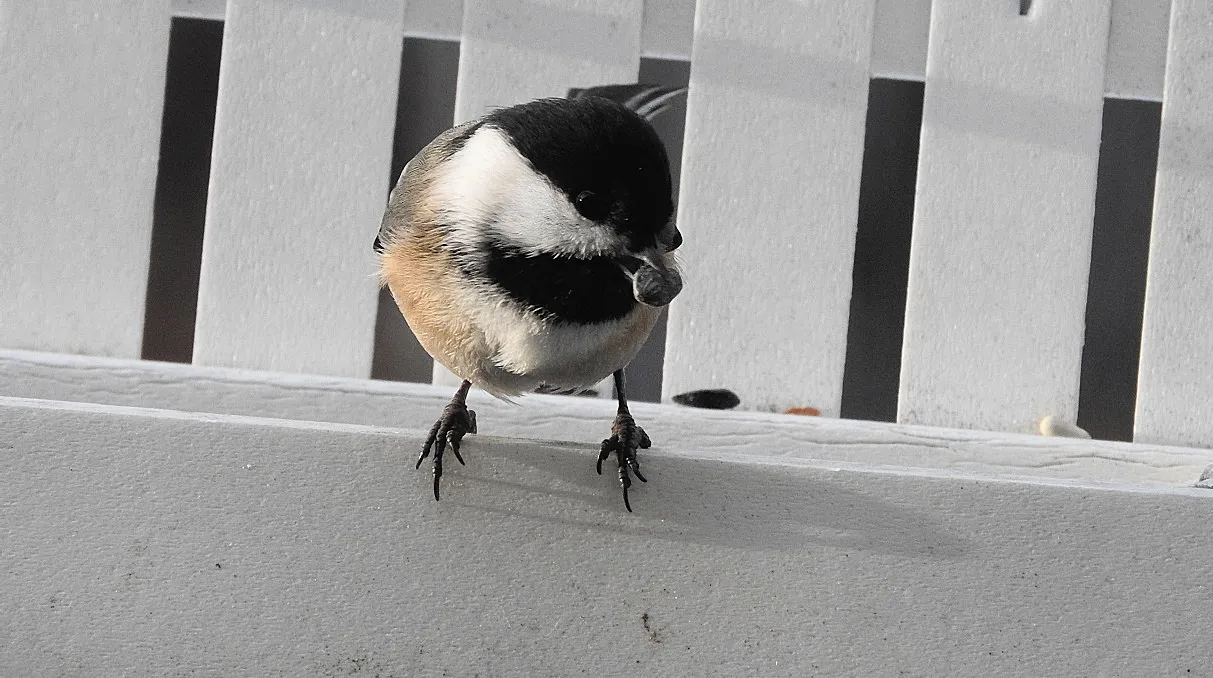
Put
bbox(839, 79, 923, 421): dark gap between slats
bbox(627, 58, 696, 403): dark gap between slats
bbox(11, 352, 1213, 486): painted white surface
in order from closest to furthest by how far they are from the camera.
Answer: bbox(11, 352, 1213, 486): painted white surface, bbox(627, 58, 696, 403): dark gap between slats, bbox(839, 79, 923, 421): dark gap between slats

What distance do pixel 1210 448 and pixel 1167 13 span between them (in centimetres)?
46

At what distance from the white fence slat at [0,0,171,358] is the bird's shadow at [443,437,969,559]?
2.04 feet

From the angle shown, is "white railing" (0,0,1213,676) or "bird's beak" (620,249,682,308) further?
"white railing" (0,0,1213,676)

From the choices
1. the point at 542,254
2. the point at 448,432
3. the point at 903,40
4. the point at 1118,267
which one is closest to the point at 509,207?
the point at 542,254

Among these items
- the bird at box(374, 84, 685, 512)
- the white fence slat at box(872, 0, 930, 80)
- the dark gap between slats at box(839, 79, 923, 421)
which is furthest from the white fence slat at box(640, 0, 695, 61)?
the dark gap between slats at box(839, 79, 923, 421)

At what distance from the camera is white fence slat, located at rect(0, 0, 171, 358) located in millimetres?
1154

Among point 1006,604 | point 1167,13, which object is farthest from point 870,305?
point 1006,604

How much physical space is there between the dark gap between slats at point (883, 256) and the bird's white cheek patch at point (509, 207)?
37.8 inches

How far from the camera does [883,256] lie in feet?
5.49

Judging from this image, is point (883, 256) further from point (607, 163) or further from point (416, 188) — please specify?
point (607, 163)

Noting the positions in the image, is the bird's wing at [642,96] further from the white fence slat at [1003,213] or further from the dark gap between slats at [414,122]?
the dark gap between slats at [414,122]

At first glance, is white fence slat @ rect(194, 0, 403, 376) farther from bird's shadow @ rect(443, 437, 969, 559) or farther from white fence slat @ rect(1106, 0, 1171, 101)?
white fence slat @ rect(1106, 0, 1171, 101)

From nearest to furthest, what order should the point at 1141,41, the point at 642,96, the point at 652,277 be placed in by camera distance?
the point at 652,277
the point at 642,96
the point at 1141,41

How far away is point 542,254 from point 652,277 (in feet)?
0.28
